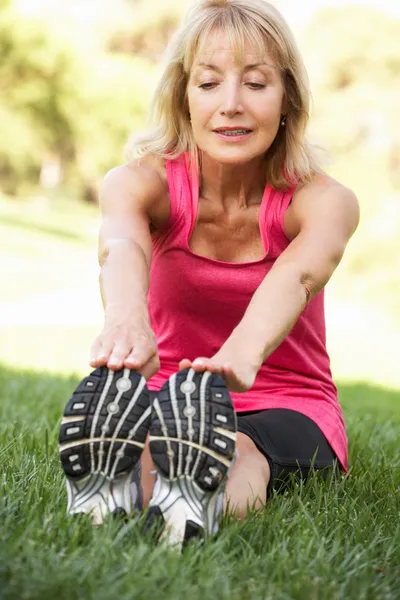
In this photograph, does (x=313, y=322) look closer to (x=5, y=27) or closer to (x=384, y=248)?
(x=384, y=248)

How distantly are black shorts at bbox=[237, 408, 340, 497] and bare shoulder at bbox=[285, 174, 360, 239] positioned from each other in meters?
0.51

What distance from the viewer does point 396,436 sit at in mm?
3598

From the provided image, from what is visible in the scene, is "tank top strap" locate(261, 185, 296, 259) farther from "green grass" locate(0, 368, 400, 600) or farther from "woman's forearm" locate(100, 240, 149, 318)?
"green grass" locate(0, 368, 400, 600)

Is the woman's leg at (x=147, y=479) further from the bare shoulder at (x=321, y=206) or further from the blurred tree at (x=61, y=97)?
the blurred tree at (x=61, y=97)

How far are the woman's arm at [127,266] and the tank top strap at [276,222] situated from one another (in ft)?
0.98

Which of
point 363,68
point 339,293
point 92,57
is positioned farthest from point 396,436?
point 92,57

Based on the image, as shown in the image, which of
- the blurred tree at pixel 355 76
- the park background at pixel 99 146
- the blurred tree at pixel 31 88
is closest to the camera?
the park background at pixel 99 146

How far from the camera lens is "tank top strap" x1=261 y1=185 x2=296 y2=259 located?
2.53m

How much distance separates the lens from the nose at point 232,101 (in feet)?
7.64

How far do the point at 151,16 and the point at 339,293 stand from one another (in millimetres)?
16184

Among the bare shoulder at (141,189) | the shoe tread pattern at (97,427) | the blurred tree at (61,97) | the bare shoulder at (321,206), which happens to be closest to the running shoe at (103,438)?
the shoe tread pattern at (97,427)

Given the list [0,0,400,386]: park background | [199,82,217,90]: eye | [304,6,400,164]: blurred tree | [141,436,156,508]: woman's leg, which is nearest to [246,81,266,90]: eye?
[199,82,217,90]: eye

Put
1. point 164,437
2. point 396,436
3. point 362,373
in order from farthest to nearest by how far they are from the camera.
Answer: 1. point 362,373
2. point 396,436
3. point 164,437

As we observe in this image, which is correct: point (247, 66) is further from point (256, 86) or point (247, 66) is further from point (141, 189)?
point (141, 189)
